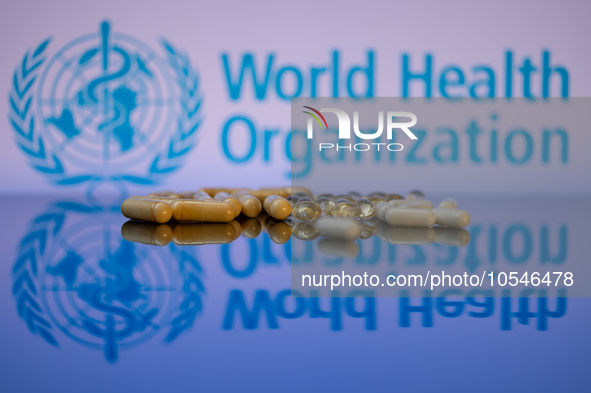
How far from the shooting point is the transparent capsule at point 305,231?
303 centimetres

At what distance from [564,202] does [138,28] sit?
209 inches

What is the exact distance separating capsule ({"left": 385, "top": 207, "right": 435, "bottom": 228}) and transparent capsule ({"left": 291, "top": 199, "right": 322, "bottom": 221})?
0.48 metres

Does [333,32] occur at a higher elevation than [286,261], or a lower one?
higher

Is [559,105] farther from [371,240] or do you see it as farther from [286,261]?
[286,261]

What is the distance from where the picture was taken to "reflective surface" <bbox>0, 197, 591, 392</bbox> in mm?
1218

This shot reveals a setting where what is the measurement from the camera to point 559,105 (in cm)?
601

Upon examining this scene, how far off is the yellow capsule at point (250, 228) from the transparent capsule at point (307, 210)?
292 mm

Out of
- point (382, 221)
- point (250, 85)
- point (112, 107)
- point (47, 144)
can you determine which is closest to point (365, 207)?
A: point (382, 221)

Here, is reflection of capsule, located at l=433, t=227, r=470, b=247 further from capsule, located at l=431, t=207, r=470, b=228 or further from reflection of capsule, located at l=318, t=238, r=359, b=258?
reflection of capsule, located at l=318, t=238, r=359, b=258

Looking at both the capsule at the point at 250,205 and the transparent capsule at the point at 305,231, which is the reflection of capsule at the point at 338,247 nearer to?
the transparent capsule at the point at 305,231

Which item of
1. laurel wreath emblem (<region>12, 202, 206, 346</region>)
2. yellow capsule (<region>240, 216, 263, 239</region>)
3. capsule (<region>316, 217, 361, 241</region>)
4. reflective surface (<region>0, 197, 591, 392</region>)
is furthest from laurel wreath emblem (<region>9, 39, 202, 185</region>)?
reflective surface (<region>0, 197, 591, 392</region>)

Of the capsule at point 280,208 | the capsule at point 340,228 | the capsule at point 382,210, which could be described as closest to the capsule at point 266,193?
the capsule at point 280,208

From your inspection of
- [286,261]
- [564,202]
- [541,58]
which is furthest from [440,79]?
[286,261]

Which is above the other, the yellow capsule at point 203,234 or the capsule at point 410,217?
the capsule at point 410,217
